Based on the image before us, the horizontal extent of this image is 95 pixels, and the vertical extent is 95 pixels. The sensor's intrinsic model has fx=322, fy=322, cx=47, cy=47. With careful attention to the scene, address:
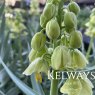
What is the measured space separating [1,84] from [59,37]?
551mm

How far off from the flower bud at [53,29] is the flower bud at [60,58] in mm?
26

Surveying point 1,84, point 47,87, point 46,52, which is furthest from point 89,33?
point 46,52

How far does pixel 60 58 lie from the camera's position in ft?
2.06

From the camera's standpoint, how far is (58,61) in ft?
2.04

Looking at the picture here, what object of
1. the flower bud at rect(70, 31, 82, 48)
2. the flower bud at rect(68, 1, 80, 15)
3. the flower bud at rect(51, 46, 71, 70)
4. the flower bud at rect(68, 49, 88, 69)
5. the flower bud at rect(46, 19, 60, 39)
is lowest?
the flower bud at rect(68, 49, 88, 69)

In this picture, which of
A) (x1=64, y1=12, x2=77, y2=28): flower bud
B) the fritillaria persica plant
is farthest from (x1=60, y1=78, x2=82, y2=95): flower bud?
(x1=64, y1=12, x2=77, y2=28): flower bud

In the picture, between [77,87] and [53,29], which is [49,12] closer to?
[53,29]

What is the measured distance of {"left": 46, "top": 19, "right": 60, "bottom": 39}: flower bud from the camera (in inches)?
24.5

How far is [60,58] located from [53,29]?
0.06 metres

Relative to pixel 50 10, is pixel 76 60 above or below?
below

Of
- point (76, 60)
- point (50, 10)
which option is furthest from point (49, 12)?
point (76, 60)

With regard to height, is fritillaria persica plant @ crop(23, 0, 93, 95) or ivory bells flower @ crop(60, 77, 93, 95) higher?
fritillaria persica plant @ crop(23, 0, 93, 95)

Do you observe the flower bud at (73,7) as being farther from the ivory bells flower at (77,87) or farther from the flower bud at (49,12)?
the ivory bells flower at (77,87)

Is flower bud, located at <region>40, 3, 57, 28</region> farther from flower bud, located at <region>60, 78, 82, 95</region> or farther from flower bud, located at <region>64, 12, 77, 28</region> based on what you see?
flower bud, located at <region>60, 78, 82, 95</region>
